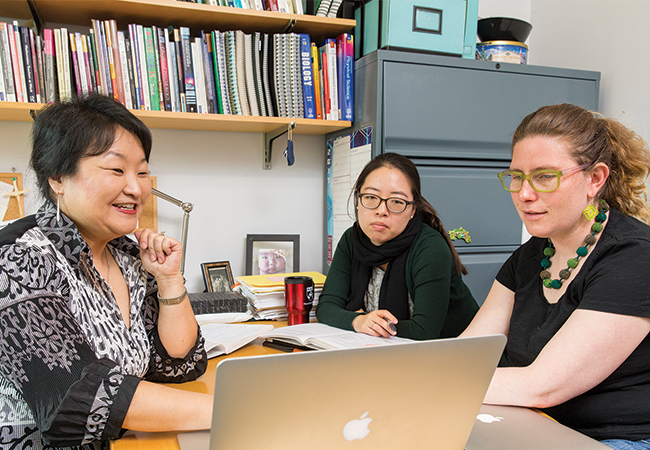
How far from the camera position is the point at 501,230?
7.07 ft

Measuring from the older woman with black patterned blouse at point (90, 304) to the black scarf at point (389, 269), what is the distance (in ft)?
2.33

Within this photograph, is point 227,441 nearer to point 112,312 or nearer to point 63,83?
point 112,312

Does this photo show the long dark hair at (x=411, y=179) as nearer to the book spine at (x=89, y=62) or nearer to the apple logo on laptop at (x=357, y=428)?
the book spine at (x=89, y=62)

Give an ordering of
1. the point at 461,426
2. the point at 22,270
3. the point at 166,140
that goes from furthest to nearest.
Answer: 1. the point at 166,140
2. the point at 22,270
3. the point at 461,426

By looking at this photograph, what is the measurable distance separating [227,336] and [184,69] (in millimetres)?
1063

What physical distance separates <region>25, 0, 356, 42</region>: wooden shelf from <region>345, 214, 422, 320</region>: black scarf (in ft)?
2.99

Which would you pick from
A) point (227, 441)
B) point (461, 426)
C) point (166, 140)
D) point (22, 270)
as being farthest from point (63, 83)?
point (461, 426)

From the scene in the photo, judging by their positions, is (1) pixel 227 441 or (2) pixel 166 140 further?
(2) pixel 166 140

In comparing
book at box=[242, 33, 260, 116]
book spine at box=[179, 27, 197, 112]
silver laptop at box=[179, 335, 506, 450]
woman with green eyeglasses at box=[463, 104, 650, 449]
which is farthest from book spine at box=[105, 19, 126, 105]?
silver laptop at box=[179, 335, 506, 450]

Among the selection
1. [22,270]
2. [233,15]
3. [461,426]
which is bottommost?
[461,426]

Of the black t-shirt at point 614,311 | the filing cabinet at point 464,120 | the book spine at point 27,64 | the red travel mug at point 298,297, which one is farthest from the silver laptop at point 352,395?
the book spine at point 27,64

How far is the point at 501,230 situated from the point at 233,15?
1439 millimetres

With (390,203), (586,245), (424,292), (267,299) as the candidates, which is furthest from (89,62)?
(586,245)

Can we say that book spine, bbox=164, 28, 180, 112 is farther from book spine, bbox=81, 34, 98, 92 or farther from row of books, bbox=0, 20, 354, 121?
book spine, bbox=81, 34, 98, 92
